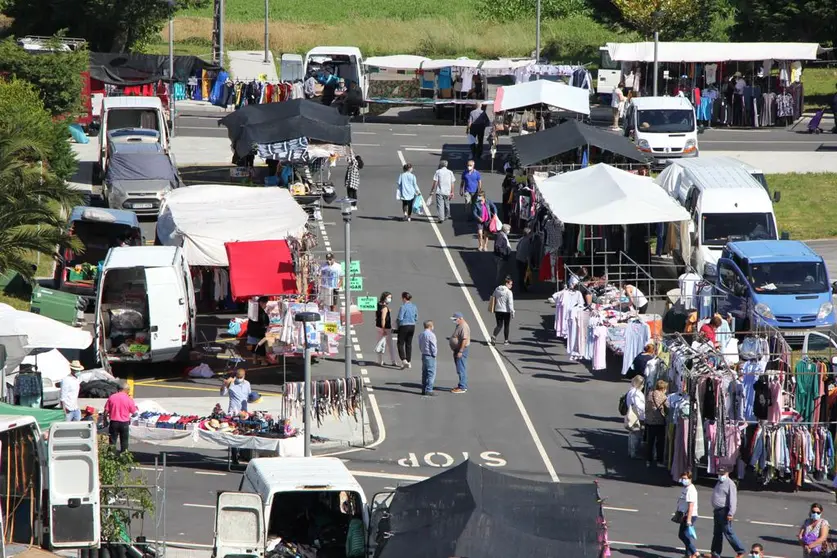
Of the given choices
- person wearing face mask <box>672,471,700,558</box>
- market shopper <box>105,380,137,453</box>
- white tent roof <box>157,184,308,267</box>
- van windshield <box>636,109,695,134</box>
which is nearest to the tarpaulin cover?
white tent roof <box>157,184,308,267</box>

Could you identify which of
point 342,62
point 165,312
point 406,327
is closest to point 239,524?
point 165,312

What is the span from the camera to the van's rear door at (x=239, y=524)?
1789 centimetres

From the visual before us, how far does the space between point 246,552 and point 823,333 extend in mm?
16098

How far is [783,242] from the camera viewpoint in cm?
3212

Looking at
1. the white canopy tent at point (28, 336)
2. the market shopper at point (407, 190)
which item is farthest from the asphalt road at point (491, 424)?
the white canopy tent at point (28, 336)

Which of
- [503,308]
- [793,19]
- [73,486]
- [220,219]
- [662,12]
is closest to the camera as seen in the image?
[73,486]

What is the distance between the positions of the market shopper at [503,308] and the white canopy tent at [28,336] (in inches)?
336

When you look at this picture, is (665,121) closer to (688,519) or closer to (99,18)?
(688,519)

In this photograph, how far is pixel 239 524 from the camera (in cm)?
1800

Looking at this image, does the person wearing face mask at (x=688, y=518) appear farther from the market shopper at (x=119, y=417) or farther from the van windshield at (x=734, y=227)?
the van windshield at (x=734, y=227)

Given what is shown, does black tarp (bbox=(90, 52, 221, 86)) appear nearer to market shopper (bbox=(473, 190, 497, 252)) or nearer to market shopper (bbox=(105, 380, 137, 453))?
market shopper (bbox=(473, 190, 497, 252))

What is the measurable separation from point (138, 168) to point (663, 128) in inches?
595

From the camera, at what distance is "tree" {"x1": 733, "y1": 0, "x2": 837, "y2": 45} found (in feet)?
192

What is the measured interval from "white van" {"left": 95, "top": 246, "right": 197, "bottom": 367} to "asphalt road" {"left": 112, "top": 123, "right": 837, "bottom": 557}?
3.02 ft
